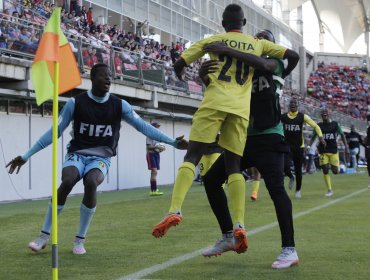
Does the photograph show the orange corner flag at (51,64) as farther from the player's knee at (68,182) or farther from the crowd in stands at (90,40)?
the crowd in stands at (90,40)

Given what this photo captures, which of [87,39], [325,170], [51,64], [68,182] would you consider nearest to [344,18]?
[87,39]

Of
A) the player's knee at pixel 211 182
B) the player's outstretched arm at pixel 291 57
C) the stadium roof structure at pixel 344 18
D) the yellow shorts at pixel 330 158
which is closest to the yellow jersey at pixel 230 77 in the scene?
the player's outstretched arm at pixel 291 57

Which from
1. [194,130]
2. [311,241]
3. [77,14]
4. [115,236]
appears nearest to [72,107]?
[194,130]

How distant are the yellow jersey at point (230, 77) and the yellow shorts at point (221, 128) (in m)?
0.07

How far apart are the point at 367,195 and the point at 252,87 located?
10.7 meters

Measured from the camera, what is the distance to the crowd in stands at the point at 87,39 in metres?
16.2

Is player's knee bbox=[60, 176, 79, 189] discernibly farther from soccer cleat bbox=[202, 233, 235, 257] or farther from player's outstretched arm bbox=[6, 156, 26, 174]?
soccer cleat bbox=[202, 233, 235, 257]

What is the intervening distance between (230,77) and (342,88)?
71.4 m

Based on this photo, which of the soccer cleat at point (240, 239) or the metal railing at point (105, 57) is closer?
the soccer cleat at point (240, 239)

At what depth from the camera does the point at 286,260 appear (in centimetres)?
600

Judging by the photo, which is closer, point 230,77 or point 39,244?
point 230,77

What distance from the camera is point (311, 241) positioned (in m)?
7.89

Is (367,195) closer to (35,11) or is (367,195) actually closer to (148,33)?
(35,11)

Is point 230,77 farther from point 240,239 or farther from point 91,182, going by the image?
point 91,182
